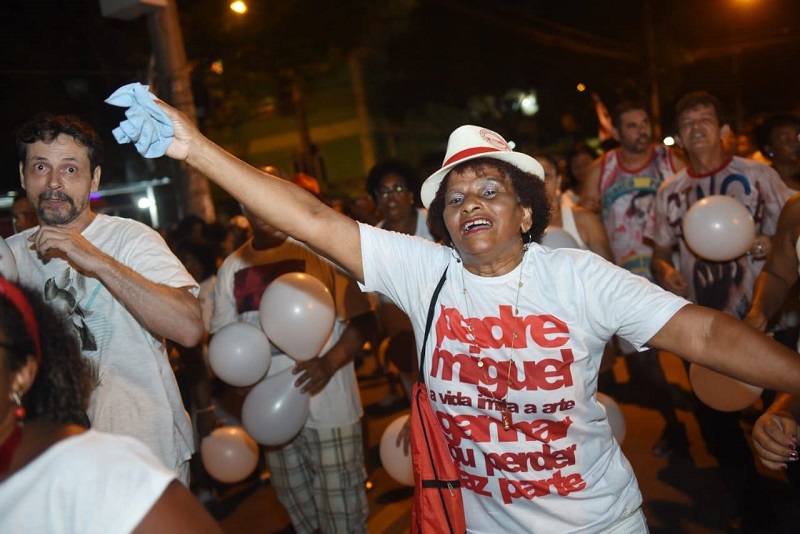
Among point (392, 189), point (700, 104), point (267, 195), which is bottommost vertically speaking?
point (267, 195)

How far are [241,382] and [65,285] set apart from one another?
161 centimetres

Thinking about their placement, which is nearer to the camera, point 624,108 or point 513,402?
point 513,402

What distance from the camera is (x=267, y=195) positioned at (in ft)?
7.90

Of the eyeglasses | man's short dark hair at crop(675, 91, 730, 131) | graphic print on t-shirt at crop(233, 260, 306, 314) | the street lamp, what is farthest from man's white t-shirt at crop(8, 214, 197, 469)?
the street lamp

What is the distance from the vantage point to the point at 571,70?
1032 inches

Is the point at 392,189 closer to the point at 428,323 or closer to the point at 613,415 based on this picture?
the point at 613,415

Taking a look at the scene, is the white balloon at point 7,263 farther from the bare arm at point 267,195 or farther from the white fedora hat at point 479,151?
the white fedora hat at point 479,151

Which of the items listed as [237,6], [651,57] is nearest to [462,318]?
[237,6]

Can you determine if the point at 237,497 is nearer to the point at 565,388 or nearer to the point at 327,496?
the point at 327,496

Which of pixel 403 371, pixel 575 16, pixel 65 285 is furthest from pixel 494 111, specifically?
pixel 65 285

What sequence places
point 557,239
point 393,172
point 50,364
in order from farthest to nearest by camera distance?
1. point 393,172
2. point 557,239
3. point 50,364

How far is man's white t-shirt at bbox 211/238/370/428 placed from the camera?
13.4 feet

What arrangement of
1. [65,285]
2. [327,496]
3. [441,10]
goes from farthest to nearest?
[441,10]
[327,496]
[65,285]

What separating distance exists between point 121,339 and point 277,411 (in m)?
1.31
